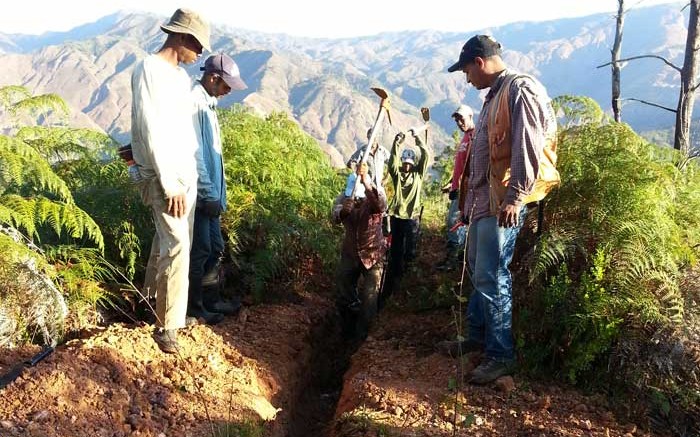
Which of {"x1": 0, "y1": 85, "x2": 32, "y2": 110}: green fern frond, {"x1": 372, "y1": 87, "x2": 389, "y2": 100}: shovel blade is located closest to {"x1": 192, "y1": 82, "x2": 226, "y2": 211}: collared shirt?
{"x1": 372, "y1": 87, "x2": 389, "y2": 100}: shovel blade

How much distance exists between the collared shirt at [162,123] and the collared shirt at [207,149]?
0.44 metres

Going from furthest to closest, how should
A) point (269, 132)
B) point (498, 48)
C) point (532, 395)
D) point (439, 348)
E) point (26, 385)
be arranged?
point (269, 132) → point (439, 348) → point (498, 48) → point (532, 395) → point (26, 385)

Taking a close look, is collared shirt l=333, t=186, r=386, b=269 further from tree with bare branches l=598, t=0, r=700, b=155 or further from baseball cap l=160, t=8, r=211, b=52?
tree with bare branches l=598, t=0, r=700, b=155

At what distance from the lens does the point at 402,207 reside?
559 cm

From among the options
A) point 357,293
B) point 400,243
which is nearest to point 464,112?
point 400,243

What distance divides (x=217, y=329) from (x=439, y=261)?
2.95m

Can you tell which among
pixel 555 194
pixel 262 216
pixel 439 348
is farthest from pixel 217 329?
pixel 555 194

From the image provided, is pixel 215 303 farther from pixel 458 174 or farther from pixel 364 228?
pixel 458 174

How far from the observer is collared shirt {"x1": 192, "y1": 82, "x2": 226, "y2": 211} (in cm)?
371

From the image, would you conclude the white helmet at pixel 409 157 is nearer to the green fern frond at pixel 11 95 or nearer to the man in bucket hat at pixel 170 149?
the man in bucket hat at pixel 170 149

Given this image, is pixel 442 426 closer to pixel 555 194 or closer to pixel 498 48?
pixel 555 194

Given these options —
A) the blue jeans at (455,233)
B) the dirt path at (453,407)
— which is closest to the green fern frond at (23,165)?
the dirt path at (453,407)

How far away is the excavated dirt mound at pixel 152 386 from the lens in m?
2.51

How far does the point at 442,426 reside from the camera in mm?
2807
